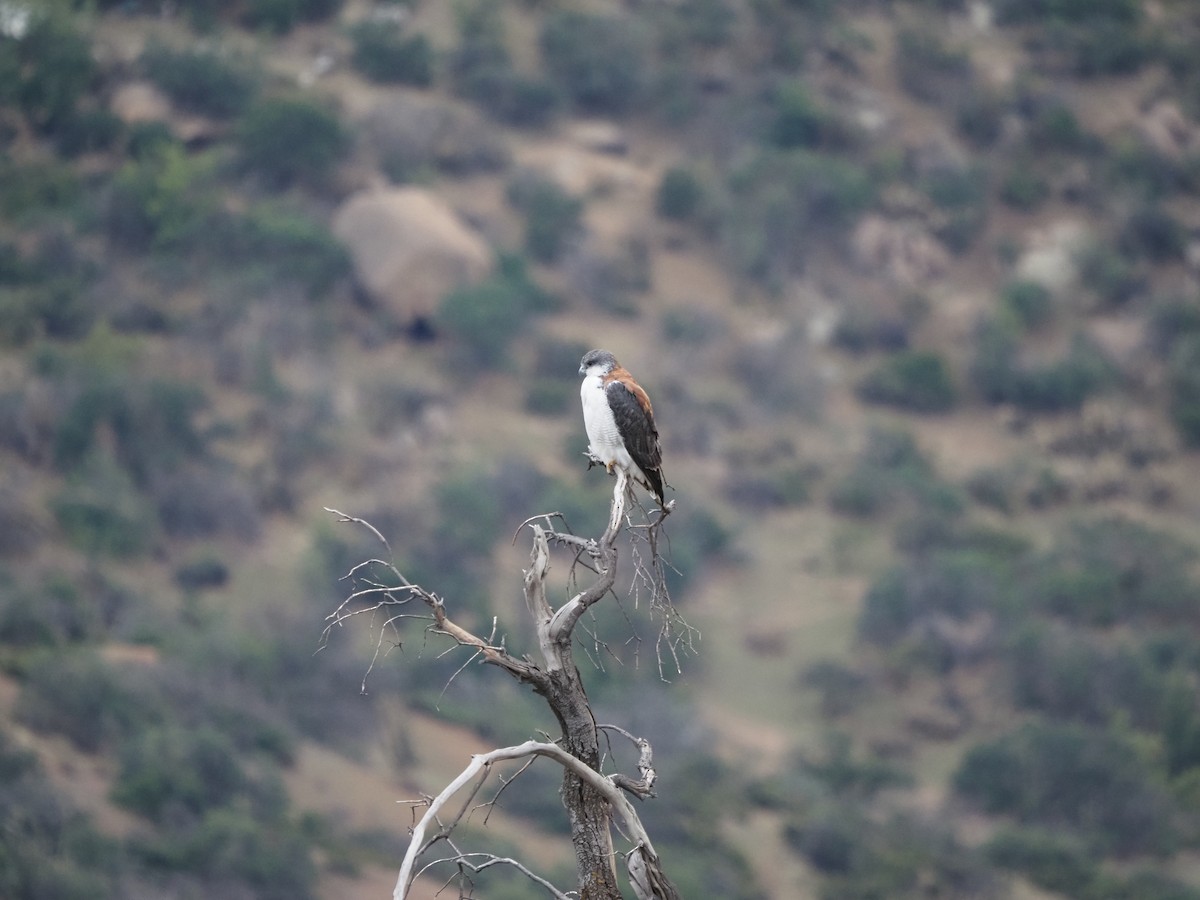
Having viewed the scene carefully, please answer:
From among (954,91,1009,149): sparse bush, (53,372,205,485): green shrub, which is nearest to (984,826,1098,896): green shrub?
(53,372,205,485): green shrub

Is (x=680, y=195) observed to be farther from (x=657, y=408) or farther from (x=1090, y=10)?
(x=1090, y=10)

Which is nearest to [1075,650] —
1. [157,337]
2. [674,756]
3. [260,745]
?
[674,756]

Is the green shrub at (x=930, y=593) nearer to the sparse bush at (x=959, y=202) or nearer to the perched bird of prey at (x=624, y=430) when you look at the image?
the sparse bush at (x=959, y=202)

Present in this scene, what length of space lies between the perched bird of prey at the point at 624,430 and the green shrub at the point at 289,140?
3639cm

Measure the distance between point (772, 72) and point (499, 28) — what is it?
8886 mm

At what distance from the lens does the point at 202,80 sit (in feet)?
154

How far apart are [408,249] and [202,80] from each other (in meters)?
9.22

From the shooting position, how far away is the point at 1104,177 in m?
51.1

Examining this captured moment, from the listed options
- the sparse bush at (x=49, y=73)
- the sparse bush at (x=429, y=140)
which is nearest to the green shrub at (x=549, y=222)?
the sparse bush at (x=429, y=140)

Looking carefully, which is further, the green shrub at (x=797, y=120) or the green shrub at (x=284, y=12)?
the green shrub at (x=797, y=120)

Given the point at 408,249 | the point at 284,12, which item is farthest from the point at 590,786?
the point at 284,12

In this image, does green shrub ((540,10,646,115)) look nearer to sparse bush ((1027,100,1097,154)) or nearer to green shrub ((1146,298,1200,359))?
sparse bush ((1027,100,1097,154))

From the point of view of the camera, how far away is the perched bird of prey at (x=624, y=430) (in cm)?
1066

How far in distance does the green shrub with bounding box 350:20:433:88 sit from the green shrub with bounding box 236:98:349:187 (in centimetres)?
450
